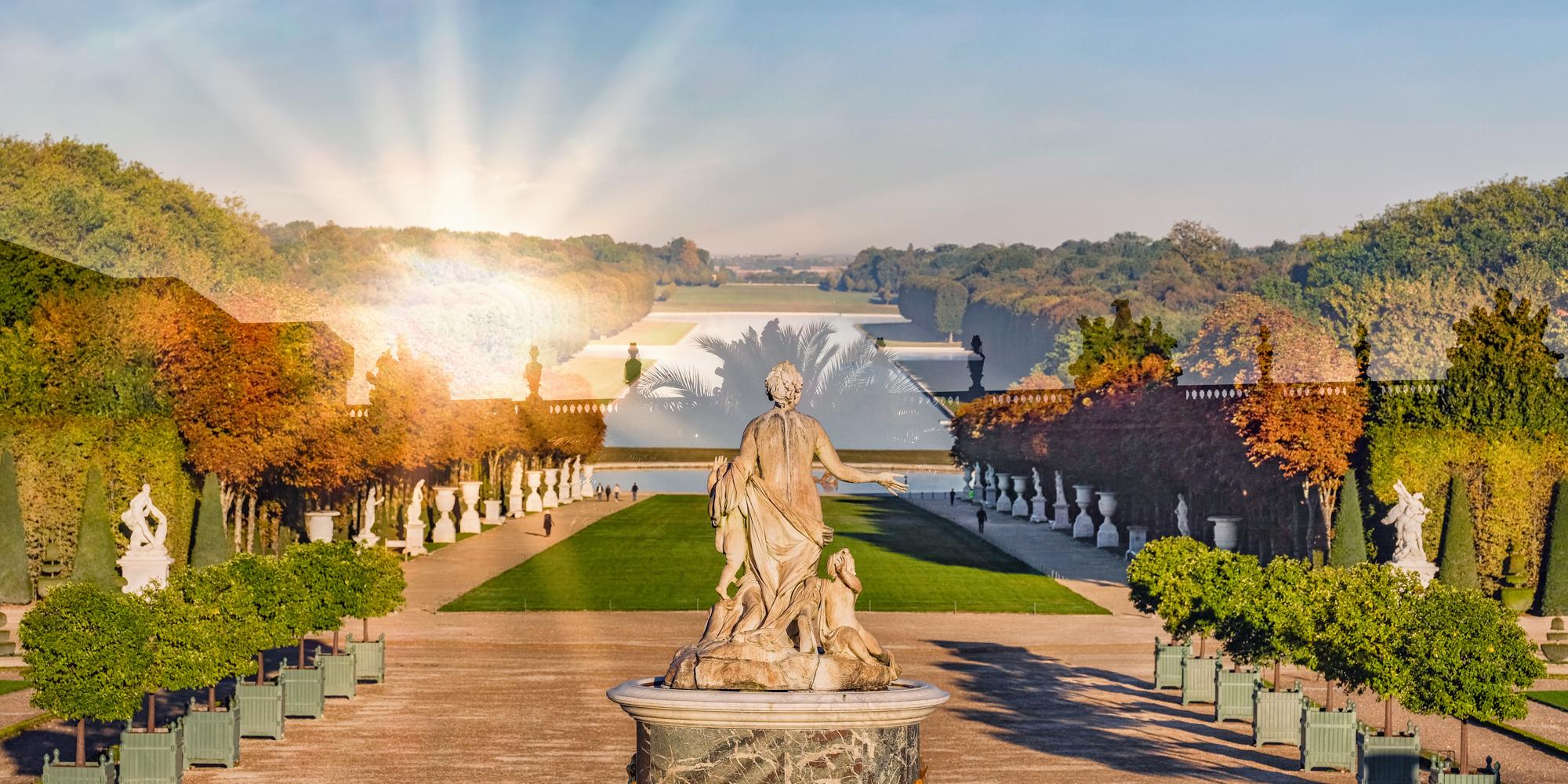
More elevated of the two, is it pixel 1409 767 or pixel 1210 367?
pixel 1210 367

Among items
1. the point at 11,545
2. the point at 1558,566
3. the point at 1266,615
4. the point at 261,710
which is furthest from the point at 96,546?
the point at 1558,566

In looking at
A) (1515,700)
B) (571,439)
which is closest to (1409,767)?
(1515,700)

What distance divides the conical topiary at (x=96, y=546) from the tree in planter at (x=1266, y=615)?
107 feet

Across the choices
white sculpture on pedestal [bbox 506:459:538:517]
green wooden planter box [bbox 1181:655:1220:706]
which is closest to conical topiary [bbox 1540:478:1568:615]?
green wooden planter box [bbox 1181:655:1220:706]

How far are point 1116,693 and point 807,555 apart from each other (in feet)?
76.1

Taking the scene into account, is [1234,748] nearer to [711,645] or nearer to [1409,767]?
[1409,767]

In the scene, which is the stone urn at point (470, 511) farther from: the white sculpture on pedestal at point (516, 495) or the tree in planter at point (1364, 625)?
the tree in planter at point (1364, 625)

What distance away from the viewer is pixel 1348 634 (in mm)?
39062

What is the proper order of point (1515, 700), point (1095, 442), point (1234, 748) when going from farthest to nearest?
point (1095, 442) → point (1234, 748) → point (1515, 700)

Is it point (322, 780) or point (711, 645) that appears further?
point (322, 780)

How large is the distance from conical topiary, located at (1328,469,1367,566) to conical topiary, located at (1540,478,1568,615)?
4.79 metres

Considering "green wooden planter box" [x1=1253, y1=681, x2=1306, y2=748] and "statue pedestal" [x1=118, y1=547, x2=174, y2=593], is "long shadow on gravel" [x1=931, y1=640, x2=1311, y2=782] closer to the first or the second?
"green wooden planter box" [x1=1253, y1=681, x2=1306, y2=748]


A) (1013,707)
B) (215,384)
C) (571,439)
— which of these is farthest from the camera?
(571,439)

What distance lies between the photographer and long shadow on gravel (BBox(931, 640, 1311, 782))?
39.6 metres
